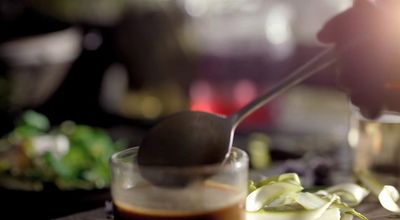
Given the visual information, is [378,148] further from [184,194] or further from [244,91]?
[244,91]

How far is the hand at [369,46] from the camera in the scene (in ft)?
1.93

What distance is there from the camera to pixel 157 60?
249 cm

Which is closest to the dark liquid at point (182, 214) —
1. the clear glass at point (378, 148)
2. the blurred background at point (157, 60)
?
the clear glass at point (378, 148)

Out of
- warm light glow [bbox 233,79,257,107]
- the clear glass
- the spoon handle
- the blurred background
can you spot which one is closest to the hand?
the spoon handle

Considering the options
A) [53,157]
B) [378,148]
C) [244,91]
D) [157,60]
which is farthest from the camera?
[157,60]

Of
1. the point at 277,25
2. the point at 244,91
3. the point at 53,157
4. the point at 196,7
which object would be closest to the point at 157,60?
the point at 196,7

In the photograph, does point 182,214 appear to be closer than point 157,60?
Yes

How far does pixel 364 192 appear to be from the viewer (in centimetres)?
69

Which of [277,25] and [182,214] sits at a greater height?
[277,25]

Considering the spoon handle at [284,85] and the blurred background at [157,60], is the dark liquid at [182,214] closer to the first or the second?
the spoon handle at [284,85]

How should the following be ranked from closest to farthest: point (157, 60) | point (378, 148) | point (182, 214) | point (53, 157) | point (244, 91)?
point (182, 214) < point (378, 148) < point (53, 157) < point (244, 91) < point (157, 60)

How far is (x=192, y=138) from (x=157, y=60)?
79.1 inches

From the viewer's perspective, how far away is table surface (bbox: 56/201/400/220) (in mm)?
620

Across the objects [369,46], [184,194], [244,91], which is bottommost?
[244,91]
